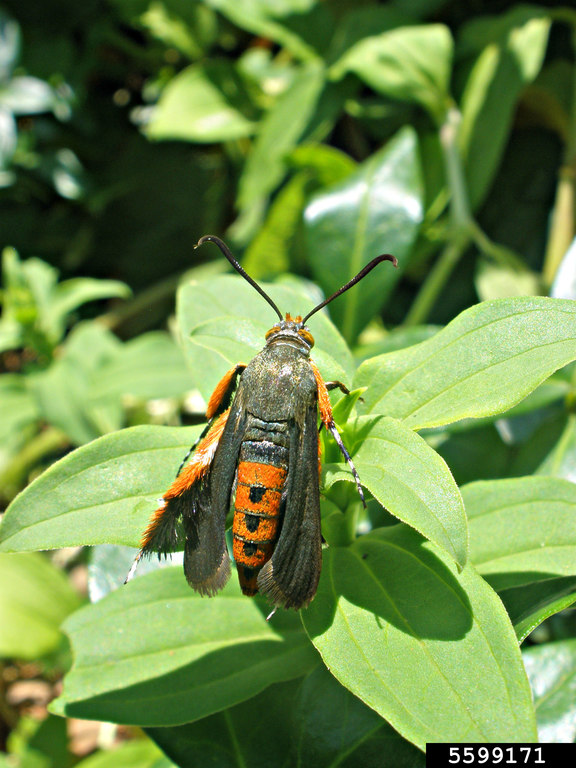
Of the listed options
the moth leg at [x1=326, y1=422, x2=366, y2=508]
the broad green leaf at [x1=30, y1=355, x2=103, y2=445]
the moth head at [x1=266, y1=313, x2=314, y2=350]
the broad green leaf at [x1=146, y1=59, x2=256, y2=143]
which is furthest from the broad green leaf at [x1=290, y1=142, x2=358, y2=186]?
the moth leg at [x1=326, y1=422, x2=366, y2=508]

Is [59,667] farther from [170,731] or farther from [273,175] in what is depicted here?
[273,175]

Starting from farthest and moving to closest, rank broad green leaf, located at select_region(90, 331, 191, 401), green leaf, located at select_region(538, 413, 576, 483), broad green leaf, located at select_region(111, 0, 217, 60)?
broad green leaf, located at select_region(111, 0, 217, 60) < broad green leaf, located at select_region(90, 331, 191, 401) < green leaf, located at select_region(538, 413, 576, 483)

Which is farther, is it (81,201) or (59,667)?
(81,201)

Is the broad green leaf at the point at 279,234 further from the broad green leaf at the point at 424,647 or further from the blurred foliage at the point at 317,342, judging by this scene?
the broad green leaf at the point at 424,647

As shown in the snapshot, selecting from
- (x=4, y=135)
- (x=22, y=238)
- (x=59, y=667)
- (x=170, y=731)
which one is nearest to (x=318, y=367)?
(x=170, y=731)

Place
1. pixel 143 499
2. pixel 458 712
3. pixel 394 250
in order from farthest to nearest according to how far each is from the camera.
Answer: pixel 394 250
pixel 143 499
pixel 458 712

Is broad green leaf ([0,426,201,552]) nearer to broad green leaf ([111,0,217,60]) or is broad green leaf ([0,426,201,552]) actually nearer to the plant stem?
the plant stem

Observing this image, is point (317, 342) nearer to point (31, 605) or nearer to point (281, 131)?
point (281, 131)

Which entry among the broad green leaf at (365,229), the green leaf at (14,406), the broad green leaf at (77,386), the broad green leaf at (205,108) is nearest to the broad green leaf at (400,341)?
the broad green leaf at (365,229)
